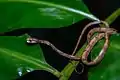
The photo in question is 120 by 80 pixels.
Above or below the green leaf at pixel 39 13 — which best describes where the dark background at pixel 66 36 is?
below

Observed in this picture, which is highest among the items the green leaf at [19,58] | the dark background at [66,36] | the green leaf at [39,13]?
the green leaf at [39,13]

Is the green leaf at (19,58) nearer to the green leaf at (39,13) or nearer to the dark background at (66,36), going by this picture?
the green leaf at (39,13)

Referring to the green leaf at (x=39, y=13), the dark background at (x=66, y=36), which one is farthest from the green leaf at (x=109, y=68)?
the dark background at (x=66, y=36)

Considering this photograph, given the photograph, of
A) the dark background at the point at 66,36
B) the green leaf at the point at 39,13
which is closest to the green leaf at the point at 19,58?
the green leaf at the point at 39,13

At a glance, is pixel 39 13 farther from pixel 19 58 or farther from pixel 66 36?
pixel 66 36

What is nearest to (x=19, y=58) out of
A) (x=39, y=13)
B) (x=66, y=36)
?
(x=39, y=13)

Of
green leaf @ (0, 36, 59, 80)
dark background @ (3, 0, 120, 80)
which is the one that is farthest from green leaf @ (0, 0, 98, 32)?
dark background @ (3, 0, 120, 80)

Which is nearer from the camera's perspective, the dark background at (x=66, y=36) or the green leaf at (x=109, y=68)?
the green leaf at (x=109, y=68)

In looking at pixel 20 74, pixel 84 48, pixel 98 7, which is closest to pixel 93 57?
pixel 84 48
